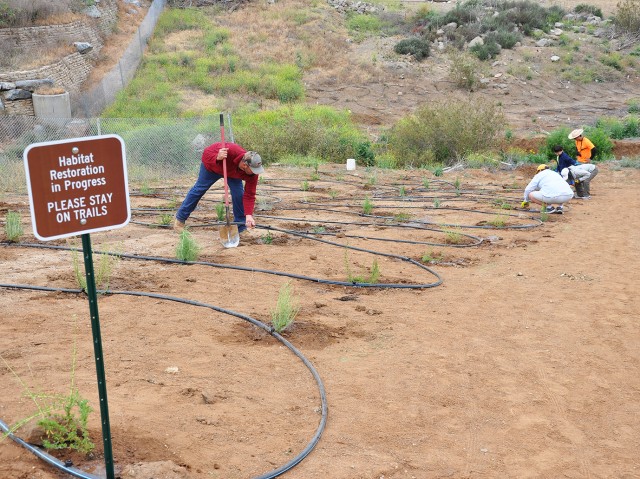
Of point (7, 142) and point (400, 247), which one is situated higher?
point (7, 142)

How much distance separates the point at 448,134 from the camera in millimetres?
20328

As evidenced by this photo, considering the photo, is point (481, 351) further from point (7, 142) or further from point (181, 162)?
point (7, 142)

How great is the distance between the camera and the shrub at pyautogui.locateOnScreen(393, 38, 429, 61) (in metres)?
35.9

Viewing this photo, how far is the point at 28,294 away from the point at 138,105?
21174 mm

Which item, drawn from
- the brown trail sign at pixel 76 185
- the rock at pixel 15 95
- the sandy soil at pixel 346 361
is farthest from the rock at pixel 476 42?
the brown trail sign at pixel 76 185

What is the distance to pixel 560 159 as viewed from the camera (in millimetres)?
14555

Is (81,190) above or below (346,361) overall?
above

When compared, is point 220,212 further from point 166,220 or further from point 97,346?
point 97,346

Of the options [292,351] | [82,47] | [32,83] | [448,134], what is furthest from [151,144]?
[82,47]

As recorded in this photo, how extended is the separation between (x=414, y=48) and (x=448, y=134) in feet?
56.3

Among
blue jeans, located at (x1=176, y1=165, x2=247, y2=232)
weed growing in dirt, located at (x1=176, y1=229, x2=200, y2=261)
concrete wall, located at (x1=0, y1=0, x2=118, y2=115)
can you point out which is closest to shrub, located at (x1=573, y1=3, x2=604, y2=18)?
concrete wall, located at (x1=0, y1=0, x2=118, y2=115)

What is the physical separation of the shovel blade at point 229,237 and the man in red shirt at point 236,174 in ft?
0.96

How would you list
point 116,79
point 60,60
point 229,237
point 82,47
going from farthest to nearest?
1. point 82,47
2. point 116,79
3. point 60,60
4. point 229,237

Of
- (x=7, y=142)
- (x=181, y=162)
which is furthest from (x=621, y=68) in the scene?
(x=7, y=142)
